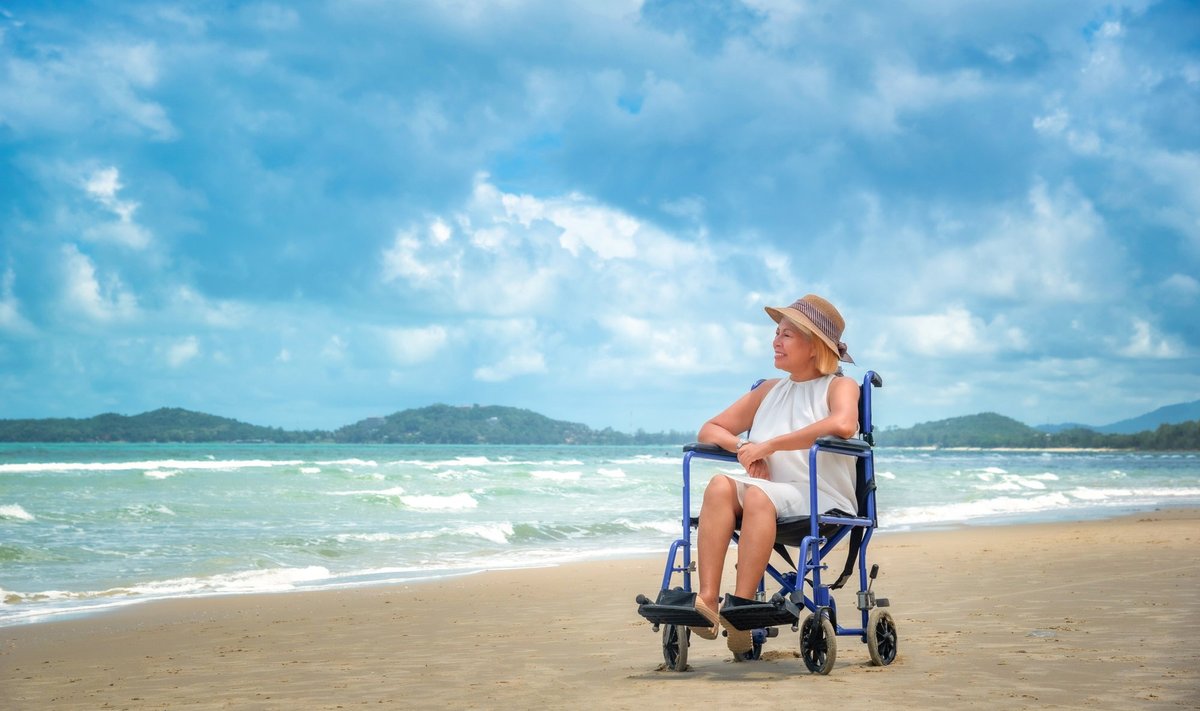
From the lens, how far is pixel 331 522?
15.5 m

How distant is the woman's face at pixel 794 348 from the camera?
187 inches

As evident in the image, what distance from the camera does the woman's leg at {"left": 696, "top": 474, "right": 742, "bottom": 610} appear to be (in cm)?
425

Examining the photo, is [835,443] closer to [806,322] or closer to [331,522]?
[806,322]

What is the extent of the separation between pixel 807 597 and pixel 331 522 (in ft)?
39.8

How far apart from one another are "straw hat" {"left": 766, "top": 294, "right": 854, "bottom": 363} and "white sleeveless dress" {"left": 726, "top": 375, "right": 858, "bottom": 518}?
0.52 ft

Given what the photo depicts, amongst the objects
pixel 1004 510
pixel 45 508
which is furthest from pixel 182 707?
pixel 1004 510

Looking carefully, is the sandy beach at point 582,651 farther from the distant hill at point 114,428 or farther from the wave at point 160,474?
the distant hill at point 114,428

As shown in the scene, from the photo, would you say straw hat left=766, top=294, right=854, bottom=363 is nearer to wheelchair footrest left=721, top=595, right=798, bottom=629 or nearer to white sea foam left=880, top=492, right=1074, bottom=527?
wheelchair footrest left=721, top=595, right=798, bottom=629

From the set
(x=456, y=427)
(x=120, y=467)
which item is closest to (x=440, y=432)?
(x=456, y=427)

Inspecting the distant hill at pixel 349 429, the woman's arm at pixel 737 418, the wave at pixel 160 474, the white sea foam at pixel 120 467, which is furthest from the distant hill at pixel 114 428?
the woman's arm at pixel 737 418

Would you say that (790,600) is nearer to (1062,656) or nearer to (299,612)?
(1062,656)

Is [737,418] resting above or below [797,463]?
above

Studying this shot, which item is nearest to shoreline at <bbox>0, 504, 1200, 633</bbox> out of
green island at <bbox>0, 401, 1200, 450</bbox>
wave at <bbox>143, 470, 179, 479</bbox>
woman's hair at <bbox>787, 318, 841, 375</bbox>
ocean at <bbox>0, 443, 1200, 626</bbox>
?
ocean at <bbox>0, 443, 1200, 626</bbox>

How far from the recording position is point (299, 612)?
7.55m
